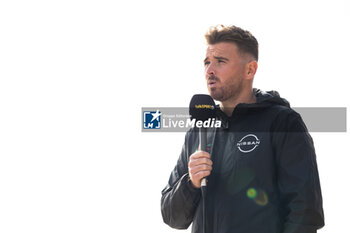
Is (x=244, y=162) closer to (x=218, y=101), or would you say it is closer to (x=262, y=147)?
(x=262, y=147)

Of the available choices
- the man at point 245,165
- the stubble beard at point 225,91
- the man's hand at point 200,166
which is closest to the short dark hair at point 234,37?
the man at point 245,165

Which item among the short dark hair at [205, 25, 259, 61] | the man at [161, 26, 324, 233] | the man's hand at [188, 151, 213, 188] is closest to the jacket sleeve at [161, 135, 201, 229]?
the man at [161, 26, 324, 233]

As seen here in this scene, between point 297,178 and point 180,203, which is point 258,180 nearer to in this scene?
point 297,178

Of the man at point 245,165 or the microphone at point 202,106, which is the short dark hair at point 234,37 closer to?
the man at point 245,165

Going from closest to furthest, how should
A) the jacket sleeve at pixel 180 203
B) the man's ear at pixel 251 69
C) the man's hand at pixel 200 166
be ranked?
the man's hand at pixel 200 166 < the jacket sleeve at pixel 180 203 < the man's ear at pixel 251 69

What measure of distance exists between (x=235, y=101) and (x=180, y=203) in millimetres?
821

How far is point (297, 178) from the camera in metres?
2.31

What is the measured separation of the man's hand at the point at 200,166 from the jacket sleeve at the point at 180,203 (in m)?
0.17

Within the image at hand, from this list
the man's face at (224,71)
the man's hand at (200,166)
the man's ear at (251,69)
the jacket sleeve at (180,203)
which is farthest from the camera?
the man's ear at (251,69)

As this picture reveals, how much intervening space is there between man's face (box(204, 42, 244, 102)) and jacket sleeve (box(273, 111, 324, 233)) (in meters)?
0.47

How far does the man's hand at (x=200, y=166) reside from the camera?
7.82 ft

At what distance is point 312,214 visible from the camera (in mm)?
2236

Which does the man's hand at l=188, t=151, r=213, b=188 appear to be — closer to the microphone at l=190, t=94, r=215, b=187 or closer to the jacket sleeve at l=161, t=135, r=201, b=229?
the jacket sleeve at l=161, t=135, r=201, b=229

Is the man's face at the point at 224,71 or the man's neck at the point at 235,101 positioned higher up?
the man's face at the point at 224,71
